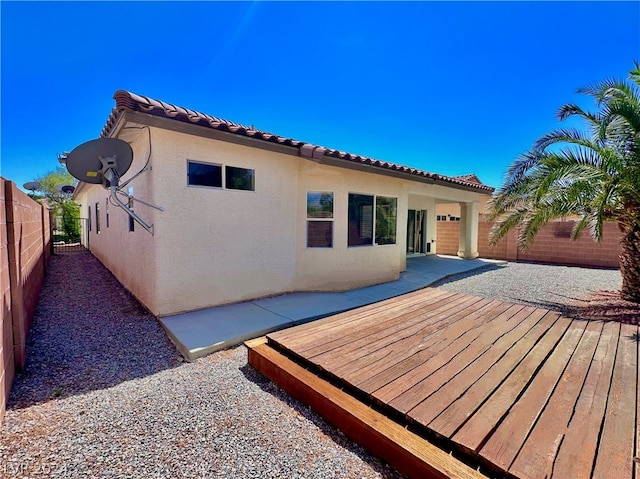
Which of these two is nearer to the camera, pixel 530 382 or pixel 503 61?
pixel 530 382

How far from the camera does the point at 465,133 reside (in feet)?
56.0

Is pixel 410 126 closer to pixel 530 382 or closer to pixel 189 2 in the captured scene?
pixel 189 2

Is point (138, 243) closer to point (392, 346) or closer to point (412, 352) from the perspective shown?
point (392, 346)

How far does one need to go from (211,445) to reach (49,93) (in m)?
15.6

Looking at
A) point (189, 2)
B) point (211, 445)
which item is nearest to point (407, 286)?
point (211, 445)

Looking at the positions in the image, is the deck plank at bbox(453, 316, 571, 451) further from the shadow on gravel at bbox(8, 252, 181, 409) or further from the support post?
the support post

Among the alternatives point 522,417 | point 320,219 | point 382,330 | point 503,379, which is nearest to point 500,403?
point 522,417

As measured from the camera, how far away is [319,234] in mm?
7844

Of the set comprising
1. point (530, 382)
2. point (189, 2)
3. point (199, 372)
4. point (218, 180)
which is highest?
point (189, 2)

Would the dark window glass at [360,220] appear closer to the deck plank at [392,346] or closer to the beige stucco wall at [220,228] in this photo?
the beige stucco wall at [220,228]

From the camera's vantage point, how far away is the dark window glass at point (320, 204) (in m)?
7.68

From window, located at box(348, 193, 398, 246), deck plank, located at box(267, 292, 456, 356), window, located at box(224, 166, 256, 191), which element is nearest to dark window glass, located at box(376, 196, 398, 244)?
window, located at box(348, 193, 398, 246)

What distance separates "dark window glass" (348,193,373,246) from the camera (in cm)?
826

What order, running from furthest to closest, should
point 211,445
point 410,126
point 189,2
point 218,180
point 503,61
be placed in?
point 410,126
point 503,61
point 189,2
point 218,180
point 211,445
